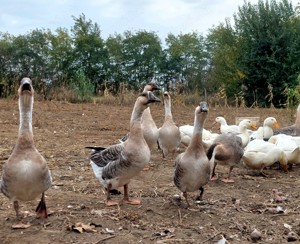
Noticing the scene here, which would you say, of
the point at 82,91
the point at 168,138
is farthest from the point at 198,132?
the point at 82,91

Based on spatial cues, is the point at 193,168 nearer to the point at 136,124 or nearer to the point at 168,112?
the point at 136,124

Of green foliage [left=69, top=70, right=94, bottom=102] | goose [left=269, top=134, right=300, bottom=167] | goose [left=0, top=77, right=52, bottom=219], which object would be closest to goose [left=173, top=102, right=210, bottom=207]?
goose [left=0, top=77, right=52, bottom=219]

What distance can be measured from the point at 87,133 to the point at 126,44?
24.3m

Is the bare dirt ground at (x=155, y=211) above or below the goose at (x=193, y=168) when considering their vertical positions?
below

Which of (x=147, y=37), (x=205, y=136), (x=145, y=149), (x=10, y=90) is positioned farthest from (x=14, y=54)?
(x=145, y=149)

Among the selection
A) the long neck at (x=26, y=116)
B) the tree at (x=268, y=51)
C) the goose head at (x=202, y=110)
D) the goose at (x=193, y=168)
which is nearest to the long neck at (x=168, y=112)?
the goose head at (x=202, y=110)

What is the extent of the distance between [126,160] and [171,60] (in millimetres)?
30280

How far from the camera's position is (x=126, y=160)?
16.4ft

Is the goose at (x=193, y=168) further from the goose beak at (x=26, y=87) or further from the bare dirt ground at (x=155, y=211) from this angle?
the goose beak at (x=26, y=87)

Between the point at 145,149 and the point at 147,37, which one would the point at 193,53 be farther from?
the point at 145,149

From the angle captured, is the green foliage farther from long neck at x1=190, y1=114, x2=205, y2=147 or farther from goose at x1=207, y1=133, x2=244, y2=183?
long neck at x1=190, y1=114, x2=205, y2=147

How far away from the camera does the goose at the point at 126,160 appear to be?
5.00 metres

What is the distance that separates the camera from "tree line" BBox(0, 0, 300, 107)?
25891 millimetres

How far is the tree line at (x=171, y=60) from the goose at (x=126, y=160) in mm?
15164
